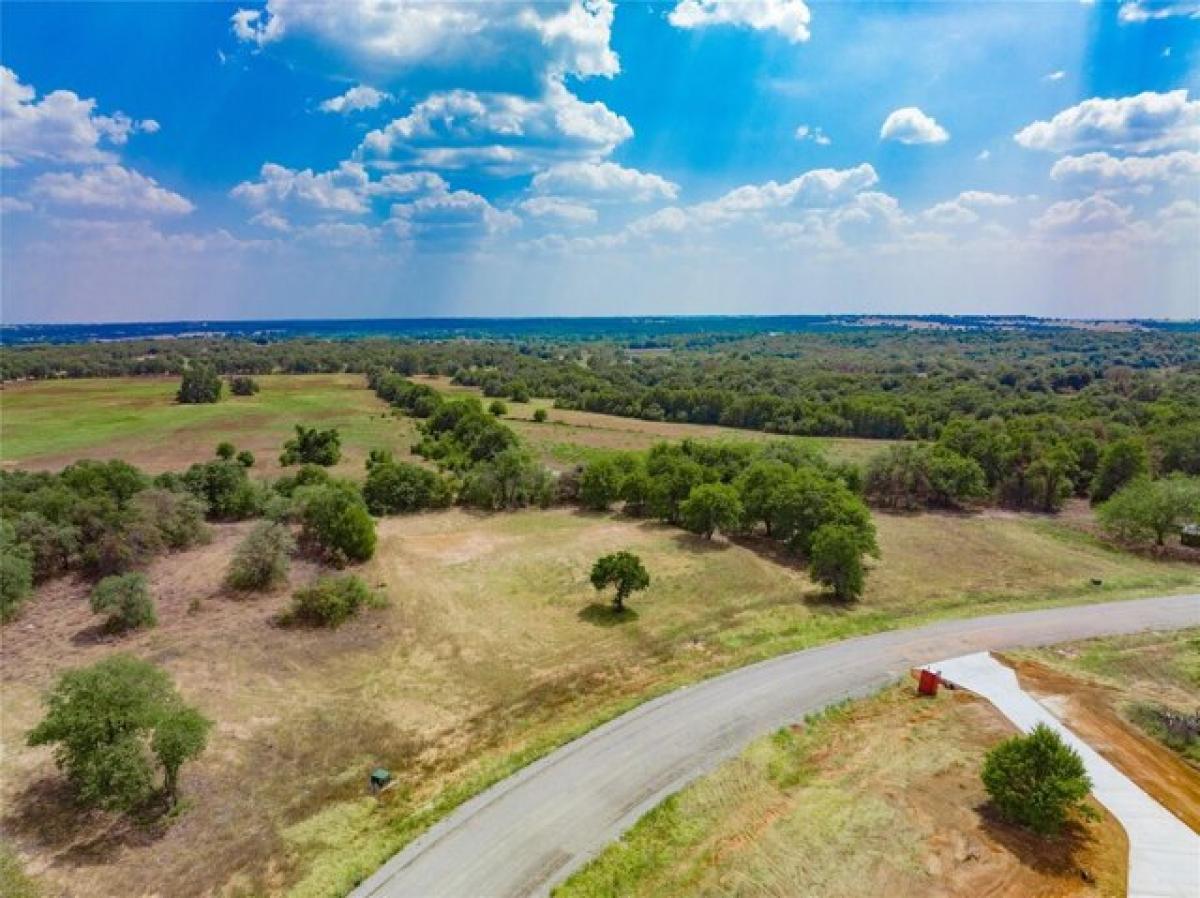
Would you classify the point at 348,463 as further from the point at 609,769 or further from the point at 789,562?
the point at 609,769

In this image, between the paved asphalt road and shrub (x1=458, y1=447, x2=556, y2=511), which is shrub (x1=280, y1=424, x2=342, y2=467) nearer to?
shrub (x1=458, y1=447, x2=556, y2=511)

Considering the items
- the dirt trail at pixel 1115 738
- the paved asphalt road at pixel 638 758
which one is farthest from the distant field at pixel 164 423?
the dirt trail at pixel 1115 738

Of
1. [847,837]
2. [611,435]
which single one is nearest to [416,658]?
[847,837]

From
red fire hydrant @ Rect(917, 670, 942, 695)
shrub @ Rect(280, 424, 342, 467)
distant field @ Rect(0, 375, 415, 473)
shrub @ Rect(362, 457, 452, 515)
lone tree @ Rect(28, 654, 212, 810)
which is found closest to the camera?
lone tree @ Rect(28, 654, 212, 810)

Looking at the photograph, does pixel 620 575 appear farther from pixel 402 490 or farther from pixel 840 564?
pixel 402 490

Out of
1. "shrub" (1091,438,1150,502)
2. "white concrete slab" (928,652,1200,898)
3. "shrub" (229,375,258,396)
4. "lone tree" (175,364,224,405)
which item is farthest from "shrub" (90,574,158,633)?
"shrub" (229,375,258,396)

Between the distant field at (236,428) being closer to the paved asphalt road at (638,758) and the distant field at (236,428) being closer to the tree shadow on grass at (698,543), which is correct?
the tree shadow on grass at (698,543)
